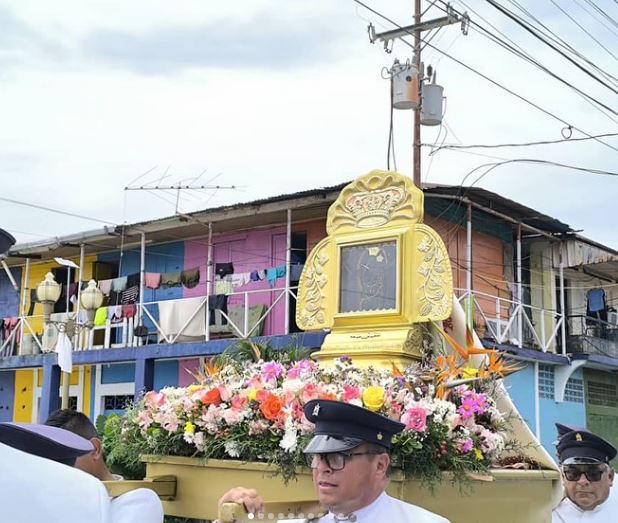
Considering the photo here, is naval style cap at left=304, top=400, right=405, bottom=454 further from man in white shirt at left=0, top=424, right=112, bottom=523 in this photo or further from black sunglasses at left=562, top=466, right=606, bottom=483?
black sunglasses at left=562, top=466, right=606, bottom=483

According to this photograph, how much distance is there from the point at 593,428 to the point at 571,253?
174 inches

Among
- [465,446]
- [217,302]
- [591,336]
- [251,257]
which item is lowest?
[465,446]

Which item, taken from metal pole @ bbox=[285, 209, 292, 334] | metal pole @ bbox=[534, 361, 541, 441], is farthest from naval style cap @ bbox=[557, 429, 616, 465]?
metal pole @ bbox=[534, 361, 541, 441]

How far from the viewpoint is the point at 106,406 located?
68.5ft

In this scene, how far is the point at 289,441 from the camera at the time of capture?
3.85 meters

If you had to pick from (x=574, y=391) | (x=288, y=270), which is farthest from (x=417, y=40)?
(x=574, y=391)

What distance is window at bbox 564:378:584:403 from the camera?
19484mm

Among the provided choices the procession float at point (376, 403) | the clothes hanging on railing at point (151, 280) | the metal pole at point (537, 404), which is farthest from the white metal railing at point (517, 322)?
the procession float at point (376, 403)

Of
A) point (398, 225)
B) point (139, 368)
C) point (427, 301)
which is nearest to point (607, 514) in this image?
point (427, 301)

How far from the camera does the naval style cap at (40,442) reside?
8.34 ft

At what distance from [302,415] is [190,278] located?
15.0m

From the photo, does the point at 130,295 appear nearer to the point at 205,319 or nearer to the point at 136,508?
the point at 205,319

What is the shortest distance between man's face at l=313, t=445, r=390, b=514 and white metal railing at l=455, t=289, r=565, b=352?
12778 mm

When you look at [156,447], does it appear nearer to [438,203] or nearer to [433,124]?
[433,124]
